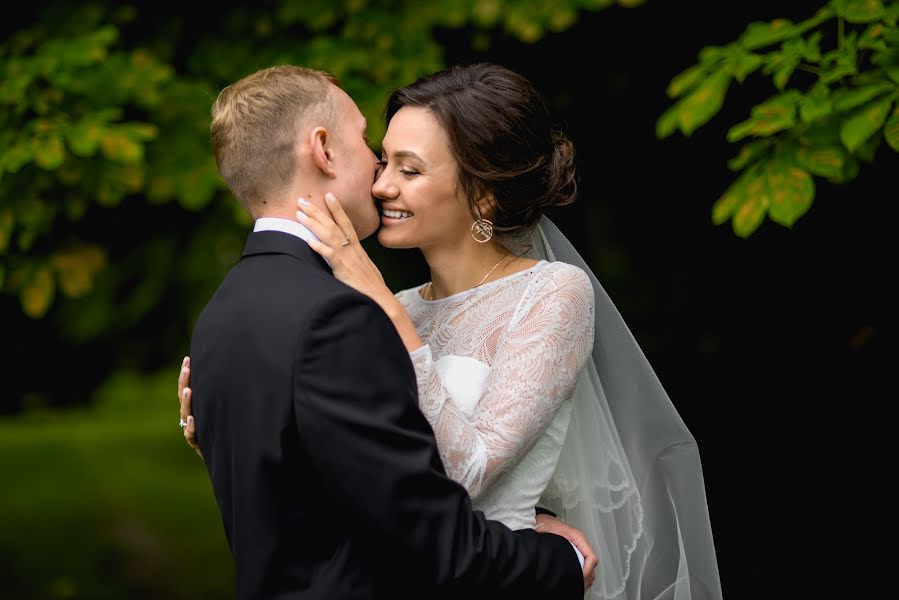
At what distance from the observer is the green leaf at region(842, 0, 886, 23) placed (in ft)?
10.2

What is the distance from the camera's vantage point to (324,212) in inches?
103

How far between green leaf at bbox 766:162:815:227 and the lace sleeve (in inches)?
26.9

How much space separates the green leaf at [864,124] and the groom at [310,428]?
157cm

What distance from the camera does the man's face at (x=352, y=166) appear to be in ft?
8.73

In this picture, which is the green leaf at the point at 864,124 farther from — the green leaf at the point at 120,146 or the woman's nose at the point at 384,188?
the green leaf at the point at 120,146

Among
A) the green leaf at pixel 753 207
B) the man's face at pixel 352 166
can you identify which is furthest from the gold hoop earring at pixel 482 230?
the green leaf at pixel 753 207

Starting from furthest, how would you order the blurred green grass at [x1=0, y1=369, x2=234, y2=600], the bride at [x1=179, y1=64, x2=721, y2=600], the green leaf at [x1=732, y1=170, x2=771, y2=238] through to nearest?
the blurred green grass at [x1=0, y1=369, x2=234, y2=600], the green leaf at [x1=732, y1=170, x2=771, y2=238], the bride at [x1=179, y1=64, x2=721, y2=600]

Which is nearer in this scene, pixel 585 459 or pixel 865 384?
pixel 585 459

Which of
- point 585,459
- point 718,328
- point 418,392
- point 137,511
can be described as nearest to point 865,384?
point 718,328

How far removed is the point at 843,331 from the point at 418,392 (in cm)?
254

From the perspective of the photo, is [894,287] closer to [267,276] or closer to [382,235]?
[382,235]

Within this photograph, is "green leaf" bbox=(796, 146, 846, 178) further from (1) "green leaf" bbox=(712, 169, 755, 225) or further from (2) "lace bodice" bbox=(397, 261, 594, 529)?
(2) "lace bodice" bbox=(397, 261, 594, 529)

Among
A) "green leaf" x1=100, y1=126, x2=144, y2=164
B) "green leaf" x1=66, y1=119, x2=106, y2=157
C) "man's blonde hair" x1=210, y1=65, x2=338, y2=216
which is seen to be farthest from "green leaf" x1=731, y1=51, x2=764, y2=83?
"green leaf" x1=66, y1=119, x2=106, y2=157

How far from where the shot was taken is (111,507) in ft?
40.0
